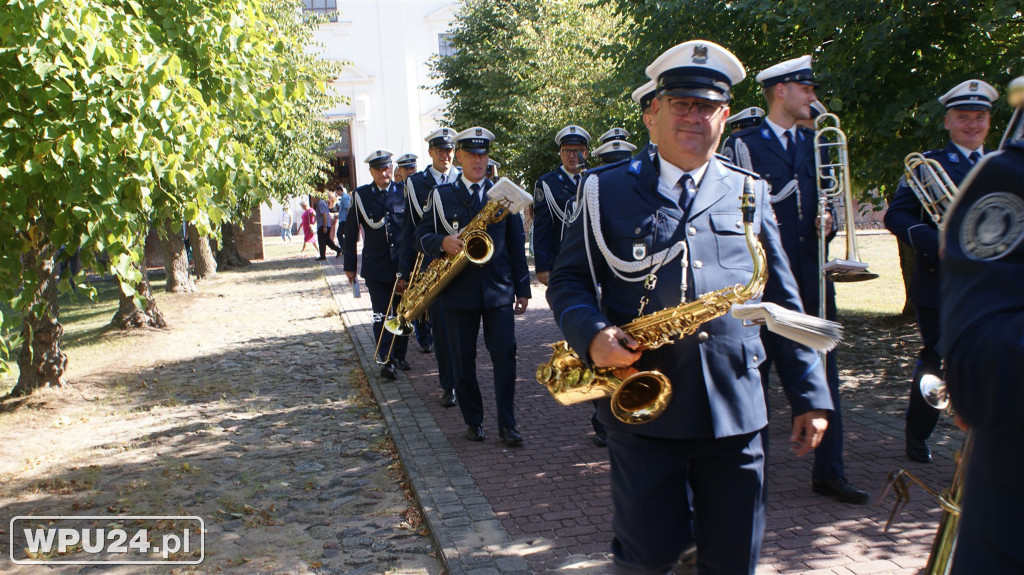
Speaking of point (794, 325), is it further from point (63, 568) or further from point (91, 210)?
point (91, 210)

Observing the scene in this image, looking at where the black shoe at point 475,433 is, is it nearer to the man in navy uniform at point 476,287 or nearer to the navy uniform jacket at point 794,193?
the man in navy uniform at point 476,287

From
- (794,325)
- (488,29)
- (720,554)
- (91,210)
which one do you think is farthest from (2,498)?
(488,29)

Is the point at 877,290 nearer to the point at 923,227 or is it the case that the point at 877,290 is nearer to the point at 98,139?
the point at 923,227

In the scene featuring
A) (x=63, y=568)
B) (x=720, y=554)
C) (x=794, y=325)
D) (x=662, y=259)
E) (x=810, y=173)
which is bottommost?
(x=63, y=568)

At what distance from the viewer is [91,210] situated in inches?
225

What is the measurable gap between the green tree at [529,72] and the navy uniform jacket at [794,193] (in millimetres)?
11762

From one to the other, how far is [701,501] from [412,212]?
18.0 ft

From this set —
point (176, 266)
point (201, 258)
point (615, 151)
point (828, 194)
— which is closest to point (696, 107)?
point (828, 194)

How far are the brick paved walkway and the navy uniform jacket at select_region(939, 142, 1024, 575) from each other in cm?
262

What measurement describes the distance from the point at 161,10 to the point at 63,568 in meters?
4.82

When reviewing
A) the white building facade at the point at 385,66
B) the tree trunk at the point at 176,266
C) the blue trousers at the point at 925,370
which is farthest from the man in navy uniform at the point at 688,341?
the white building facade at the point at 385,66

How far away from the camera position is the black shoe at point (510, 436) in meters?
6.48

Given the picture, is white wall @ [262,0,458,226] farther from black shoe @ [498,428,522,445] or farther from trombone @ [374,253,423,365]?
black shoe @ [498,428,522,445]

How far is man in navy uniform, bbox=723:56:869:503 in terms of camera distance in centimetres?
492
